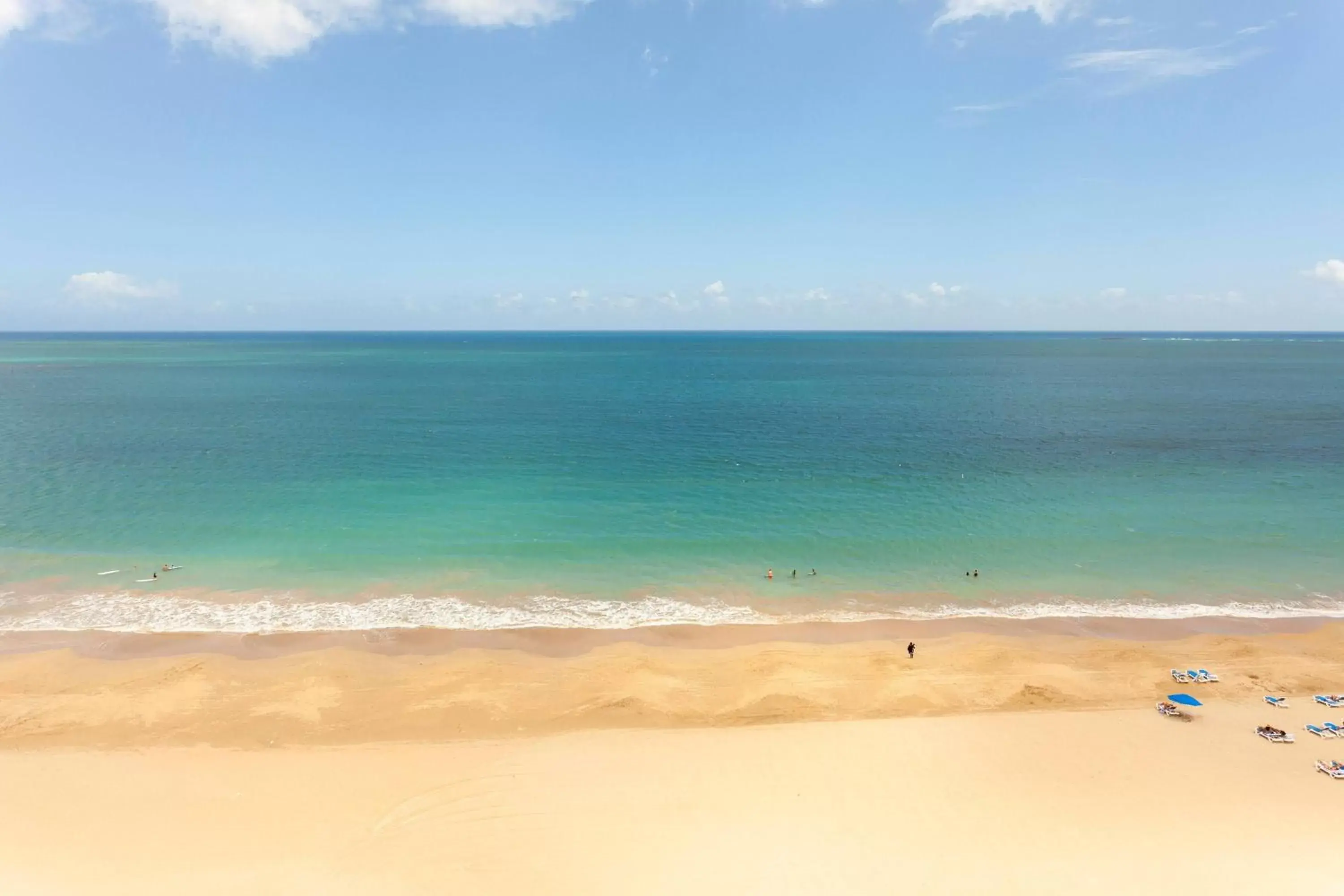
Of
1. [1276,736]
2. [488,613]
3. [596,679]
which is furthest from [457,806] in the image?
[1276,736]

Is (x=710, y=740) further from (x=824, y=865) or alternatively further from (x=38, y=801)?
(x=38, y=801)

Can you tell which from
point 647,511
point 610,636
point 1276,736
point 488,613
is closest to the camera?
point 1276,736

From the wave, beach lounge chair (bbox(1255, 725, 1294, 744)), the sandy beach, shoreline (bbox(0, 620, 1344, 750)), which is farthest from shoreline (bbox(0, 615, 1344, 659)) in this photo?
beach lounge chair (bbox(1255, 725, 1294, 744))

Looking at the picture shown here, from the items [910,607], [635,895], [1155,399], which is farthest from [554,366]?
[635,895]

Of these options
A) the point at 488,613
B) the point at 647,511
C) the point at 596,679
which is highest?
the point at 647,511

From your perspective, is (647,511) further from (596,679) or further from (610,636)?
(596,679)

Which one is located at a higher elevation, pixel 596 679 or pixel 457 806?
pixel 596 679

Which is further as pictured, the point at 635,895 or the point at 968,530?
the point at 968,530

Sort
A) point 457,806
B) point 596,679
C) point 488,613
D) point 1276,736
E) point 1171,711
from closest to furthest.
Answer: point 457,806
point 1276,736
point 1171,711
point 596,679
point 488,613
